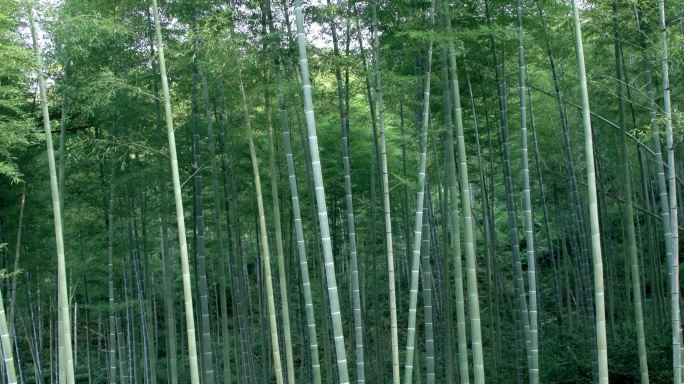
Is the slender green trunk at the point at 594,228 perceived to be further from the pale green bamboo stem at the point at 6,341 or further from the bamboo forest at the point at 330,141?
the pale green bamboo stem at the point at 6,341

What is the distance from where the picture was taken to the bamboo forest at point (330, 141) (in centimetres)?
505

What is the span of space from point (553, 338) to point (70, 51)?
9.45 metres

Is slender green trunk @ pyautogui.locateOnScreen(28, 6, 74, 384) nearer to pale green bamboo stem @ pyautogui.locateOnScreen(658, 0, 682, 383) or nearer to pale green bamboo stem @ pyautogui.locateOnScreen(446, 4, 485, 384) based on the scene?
pale green bamboo stem @ pyautogui.locateOnScreen(446, 4, 485, 384)

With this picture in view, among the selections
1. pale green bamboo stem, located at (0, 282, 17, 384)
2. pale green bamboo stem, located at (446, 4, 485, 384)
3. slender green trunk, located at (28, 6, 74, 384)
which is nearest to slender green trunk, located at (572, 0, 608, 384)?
pale green bamboo stem, located at (446, 4, 485, 384)

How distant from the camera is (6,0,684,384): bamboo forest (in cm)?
505

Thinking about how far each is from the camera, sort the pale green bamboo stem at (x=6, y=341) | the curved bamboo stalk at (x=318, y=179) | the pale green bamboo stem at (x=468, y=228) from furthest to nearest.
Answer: the pale green bamboo stem at (x=468, y=228) → the pale green bamboo stem at (x=6, y=341) → the curved bamboo stalk at (x=318, y=179)

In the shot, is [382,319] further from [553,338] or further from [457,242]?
[457,242]

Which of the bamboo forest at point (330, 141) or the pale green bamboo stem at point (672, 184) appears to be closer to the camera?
the pale green bamboo stem at point (672, 184)

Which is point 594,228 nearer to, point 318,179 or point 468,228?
point 468,228

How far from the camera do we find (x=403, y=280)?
1588 centimetres

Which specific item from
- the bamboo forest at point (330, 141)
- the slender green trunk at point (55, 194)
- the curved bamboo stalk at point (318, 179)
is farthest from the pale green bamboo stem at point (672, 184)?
the slender green trunk at point (55, 194)

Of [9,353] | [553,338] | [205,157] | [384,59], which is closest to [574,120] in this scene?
[553,338]

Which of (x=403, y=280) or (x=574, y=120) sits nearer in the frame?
(x=574, y=120)

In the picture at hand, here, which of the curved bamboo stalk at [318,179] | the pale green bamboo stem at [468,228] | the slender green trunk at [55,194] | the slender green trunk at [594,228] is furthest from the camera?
the pale green bamboo stem at [468,228]
